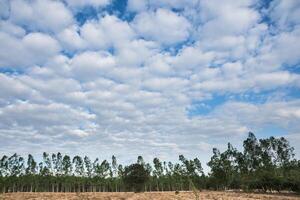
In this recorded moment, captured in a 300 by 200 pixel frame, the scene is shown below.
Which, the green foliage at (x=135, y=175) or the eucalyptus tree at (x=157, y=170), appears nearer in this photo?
the green foliage at (x=135, y=175)

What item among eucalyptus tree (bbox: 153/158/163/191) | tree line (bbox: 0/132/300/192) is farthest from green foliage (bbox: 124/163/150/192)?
eucalyptus tree (bbox: 153/158/163/191)

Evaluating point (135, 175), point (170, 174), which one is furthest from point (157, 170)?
point (135, 175)

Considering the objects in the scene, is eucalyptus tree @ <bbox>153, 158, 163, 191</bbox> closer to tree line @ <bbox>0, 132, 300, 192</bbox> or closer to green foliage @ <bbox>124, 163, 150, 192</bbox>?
tree line @ <bbox>0, 132, 300, 192</bbox>

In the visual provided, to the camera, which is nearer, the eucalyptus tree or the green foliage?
the green foliage

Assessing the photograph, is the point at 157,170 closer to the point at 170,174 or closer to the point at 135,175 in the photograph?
the point at 170,174

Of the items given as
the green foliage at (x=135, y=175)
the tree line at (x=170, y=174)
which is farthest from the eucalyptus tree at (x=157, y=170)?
the green foliage at (x=135, y=175)

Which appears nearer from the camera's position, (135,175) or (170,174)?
(135,175)

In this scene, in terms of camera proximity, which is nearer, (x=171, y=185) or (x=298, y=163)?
(x=298, y=163)

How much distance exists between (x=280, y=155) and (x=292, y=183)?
4119cm

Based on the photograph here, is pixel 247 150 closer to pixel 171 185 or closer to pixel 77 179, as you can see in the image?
pixel 171 185

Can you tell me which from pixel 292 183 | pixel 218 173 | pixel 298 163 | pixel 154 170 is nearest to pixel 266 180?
pixel 292 183

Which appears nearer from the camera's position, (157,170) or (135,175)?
(135,175)

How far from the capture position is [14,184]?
13000 cm

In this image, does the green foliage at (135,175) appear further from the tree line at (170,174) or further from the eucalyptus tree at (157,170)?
the eucalyptus tree at (157,170)
